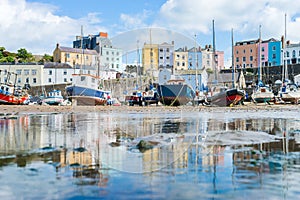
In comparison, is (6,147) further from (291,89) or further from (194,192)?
(291,89)

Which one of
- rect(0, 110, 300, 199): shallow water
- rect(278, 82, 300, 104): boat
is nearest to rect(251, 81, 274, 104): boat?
rect(278, 82, 300, 104): boat

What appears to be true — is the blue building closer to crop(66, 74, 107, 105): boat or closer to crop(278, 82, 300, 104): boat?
crop(278, 82, 300, 104): boat

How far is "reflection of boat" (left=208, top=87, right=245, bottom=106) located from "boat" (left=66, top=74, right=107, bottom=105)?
1532 cm

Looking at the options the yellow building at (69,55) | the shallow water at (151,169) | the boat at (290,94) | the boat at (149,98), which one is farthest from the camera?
the yellow building at (69,55)

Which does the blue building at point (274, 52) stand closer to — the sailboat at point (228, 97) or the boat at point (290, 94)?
the boat at point (290, 94)

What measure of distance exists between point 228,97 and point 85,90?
1780 cm

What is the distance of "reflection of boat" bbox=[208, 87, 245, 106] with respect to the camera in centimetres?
4466

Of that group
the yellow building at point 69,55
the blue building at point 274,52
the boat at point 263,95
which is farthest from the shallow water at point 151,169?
the blue building at point 274,52

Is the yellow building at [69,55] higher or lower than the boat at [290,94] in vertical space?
higher

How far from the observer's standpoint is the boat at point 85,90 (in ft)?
152

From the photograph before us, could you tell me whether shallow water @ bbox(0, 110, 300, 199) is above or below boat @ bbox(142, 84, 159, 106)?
below

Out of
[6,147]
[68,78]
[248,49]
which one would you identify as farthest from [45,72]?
[6,147]

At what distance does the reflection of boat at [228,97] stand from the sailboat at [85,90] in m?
15.3

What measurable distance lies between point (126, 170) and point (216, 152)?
3066mm
